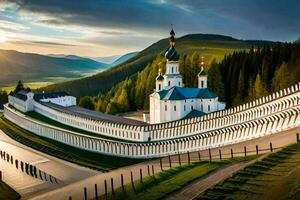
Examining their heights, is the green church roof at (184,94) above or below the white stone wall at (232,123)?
above

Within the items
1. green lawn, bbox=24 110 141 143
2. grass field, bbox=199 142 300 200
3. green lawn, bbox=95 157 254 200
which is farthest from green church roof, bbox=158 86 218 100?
grass field, bbox=199 142 300 200

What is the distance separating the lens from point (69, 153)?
198 feet

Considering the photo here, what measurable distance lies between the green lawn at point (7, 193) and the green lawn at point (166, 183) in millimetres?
12377

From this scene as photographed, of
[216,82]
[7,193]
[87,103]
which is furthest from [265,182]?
[87,103]

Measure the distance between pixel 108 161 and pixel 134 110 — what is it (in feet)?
135

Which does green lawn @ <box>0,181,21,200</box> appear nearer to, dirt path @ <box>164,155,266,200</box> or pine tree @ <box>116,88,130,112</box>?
dirt path @ <box>164,155,266,200</box>

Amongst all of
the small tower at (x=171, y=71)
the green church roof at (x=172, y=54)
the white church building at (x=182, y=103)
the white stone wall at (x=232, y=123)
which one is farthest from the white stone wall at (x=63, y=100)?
the white church building at (x=182, y=103)

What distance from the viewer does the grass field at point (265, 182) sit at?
20.6m

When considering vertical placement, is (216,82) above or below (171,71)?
below

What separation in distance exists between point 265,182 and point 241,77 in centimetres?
5413

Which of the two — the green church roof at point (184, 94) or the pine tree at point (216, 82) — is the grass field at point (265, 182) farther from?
the pine tree at point (216, 82)

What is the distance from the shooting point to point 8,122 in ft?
306

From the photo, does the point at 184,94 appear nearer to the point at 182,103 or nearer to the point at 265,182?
the point at 182,103

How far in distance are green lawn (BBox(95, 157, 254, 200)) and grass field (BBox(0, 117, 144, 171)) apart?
1935 centimetres
